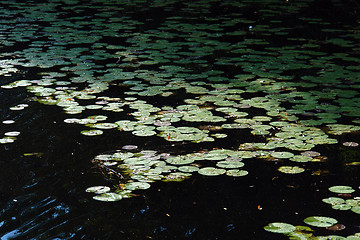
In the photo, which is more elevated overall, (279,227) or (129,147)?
(129,147)

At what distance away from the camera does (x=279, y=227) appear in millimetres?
2049

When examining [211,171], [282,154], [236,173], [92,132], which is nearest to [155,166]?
[211,171]

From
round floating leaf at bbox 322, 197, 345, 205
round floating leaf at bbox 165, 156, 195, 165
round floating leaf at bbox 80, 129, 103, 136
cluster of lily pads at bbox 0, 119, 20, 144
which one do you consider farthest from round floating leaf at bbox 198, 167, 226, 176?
cluster of lily pads at bbox 0, 119, 20, 144

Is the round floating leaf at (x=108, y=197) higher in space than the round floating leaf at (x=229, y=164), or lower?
higher

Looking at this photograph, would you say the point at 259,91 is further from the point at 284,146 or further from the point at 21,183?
the point at 21,183

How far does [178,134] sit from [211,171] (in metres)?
0.51

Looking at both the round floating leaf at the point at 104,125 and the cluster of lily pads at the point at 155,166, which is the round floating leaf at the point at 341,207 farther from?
the round floating leaf at the point at 104,125

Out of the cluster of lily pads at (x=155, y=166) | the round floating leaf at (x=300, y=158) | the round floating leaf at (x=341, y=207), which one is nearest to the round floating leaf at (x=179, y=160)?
the cluster of lily pads at (x=155, y=166)

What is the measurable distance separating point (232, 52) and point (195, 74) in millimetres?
859

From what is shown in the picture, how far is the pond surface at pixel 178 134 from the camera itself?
213 centimetres

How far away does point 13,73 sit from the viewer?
4188 mm

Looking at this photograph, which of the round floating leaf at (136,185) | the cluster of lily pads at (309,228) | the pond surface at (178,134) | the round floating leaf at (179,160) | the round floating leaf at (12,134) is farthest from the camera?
the round floating leaf at (12,134)

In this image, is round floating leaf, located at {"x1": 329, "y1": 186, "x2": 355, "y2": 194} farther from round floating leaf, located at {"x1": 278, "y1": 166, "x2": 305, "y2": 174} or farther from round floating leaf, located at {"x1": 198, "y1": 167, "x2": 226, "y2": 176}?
round floating leaf, located at {"x1": 198, "y1": 167, "x2": 226, "y2": 176}

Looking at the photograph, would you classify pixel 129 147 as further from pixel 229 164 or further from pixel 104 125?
pixel 229 164
